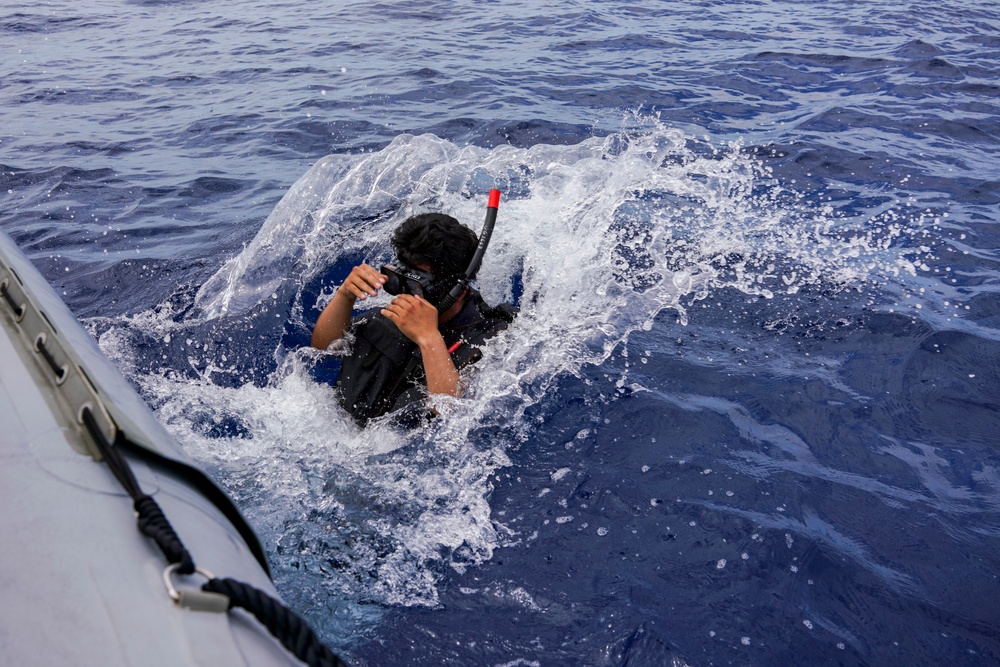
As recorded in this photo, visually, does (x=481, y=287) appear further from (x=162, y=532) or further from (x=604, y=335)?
→ (x=162, y=532)

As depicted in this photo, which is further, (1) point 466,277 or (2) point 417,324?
(1) point 466,277

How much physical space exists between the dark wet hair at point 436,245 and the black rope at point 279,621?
2.39 m

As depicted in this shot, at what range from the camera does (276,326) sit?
481cm

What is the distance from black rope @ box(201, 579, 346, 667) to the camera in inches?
52.6

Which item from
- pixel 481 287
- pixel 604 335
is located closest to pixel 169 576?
pixel 604 335

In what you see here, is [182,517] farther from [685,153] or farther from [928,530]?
[685,153]

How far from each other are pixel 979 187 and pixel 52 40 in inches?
526

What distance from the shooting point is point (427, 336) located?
3.49 meters

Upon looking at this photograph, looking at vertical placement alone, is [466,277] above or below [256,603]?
below

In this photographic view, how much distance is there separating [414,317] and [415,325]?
4 centimetres

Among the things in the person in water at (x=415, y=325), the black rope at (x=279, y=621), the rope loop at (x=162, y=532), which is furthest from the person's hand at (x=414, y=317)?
the black rope at (x=279, y=621)

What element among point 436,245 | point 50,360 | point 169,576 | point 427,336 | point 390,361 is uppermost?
point 50,360

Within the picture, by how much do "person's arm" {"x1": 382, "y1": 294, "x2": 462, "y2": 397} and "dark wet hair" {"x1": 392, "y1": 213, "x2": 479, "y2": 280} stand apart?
0.21 m

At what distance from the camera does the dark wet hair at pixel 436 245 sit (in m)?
3.61
